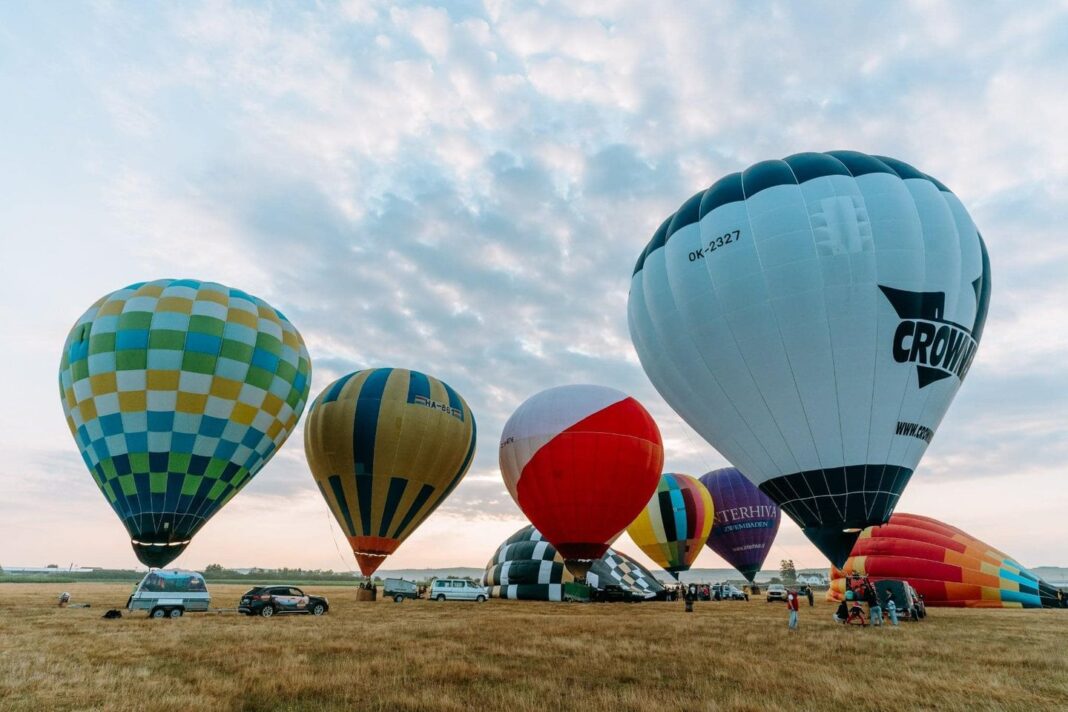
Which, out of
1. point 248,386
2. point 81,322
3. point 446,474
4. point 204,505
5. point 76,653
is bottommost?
point 76,653

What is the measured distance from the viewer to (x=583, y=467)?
85.0ft

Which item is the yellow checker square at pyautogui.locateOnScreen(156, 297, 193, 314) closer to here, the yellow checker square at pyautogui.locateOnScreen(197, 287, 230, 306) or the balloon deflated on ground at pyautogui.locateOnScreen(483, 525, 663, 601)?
the yellow checker square at pyautogui.locateOnScreen(197, 287, 230, 306)

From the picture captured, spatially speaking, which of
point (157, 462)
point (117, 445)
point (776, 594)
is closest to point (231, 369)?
point (157, 462)

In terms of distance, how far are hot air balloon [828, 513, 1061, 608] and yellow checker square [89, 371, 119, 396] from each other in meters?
29.2

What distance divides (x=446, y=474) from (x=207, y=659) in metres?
19.3

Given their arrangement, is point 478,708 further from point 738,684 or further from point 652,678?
point 738,684

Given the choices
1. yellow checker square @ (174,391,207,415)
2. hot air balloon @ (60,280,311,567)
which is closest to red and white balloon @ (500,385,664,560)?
hot air balloon @ (60,280,311,567)

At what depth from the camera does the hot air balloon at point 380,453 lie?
26.8 meters

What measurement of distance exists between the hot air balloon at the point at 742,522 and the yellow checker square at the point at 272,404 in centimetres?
3065

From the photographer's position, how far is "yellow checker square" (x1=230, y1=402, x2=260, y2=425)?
74.1 ft

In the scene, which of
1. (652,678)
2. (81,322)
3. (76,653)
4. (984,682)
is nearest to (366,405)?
(81,322)

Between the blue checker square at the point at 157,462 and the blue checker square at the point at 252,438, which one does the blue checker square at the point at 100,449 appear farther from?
the blue checker square at the point at 252,438

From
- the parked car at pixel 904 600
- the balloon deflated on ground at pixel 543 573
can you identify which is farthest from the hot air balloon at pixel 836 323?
the balloon deflated on ground at pixel 543 573

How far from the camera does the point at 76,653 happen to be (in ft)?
33.2
